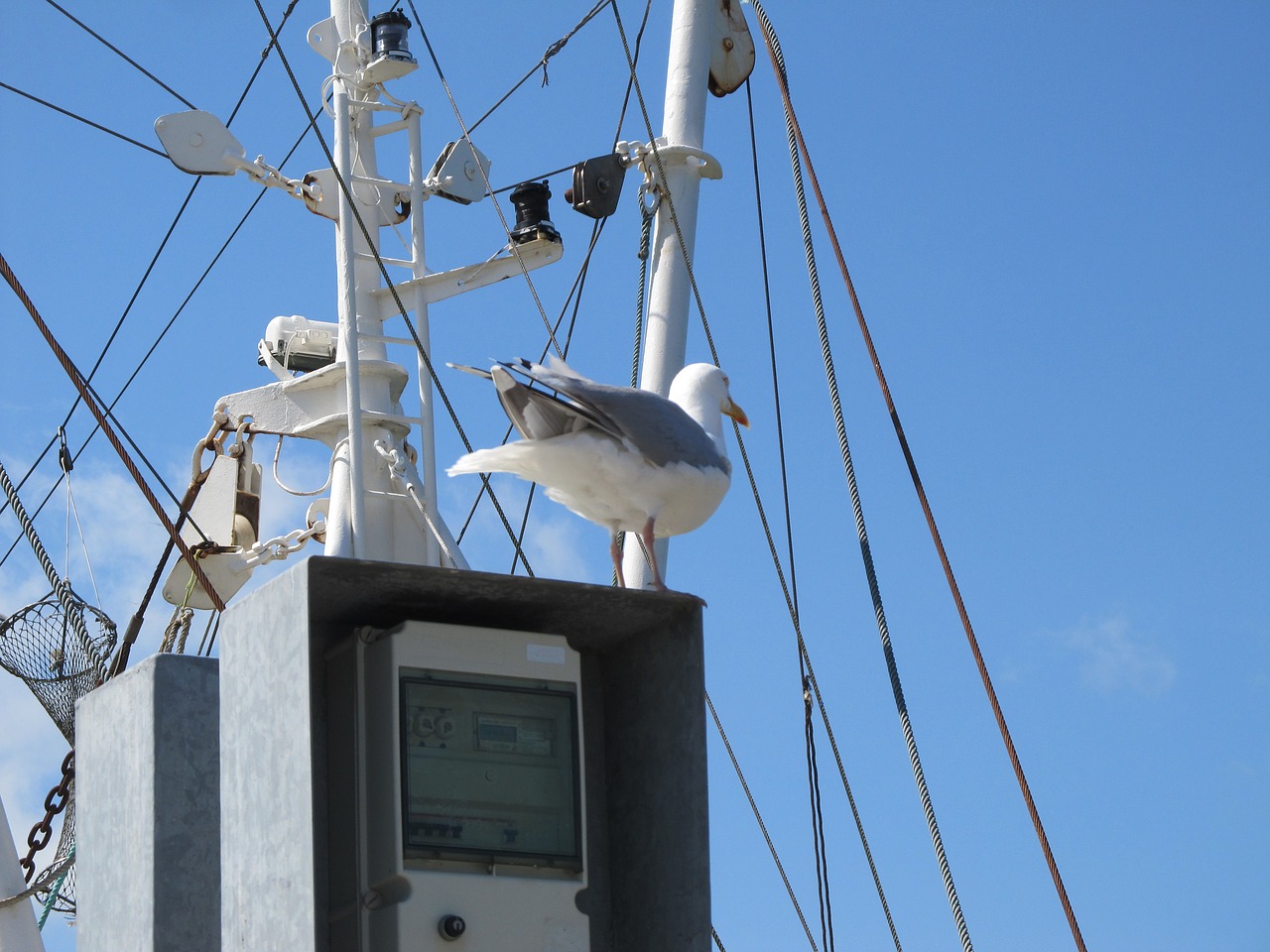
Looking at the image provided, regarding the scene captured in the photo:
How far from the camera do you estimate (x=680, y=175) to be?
12.6 meters

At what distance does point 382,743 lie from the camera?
4016mm

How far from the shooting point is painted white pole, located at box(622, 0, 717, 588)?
1197cm

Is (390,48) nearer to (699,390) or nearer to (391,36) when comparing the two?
(391,36)

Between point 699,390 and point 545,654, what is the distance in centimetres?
336

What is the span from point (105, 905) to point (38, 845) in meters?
4.04

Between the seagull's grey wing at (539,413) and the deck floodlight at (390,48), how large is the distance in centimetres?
996

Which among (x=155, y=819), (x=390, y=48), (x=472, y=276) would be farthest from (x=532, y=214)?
(x=155, y=819)

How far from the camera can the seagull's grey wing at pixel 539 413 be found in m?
5.62

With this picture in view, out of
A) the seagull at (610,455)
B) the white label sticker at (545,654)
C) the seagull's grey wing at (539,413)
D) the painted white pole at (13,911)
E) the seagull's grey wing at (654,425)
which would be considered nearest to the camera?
the white label sticker at (545,654)

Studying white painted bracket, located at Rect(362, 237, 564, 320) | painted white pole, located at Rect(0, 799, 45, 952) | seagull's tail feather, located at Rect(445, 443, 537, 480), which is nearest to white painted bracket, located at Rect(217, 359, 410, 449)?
white painted bracket, located at Rect(362, 237, 564, 320)

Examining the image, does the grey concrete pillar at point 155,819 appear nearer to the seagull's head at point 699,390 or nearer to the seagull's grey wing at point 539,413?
the seagull's grey wing at point 539,413

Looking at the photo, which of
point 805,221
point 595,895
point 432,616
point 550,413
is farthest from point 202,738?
point 805,221

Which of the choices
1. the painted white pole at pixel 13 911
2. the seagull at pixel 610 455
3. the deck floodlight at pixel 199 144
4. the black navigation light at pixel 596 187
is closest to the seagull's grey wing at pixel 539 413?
the seagull at pixel 610 455

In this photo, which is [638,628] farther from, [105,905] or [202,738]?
[105,905]
